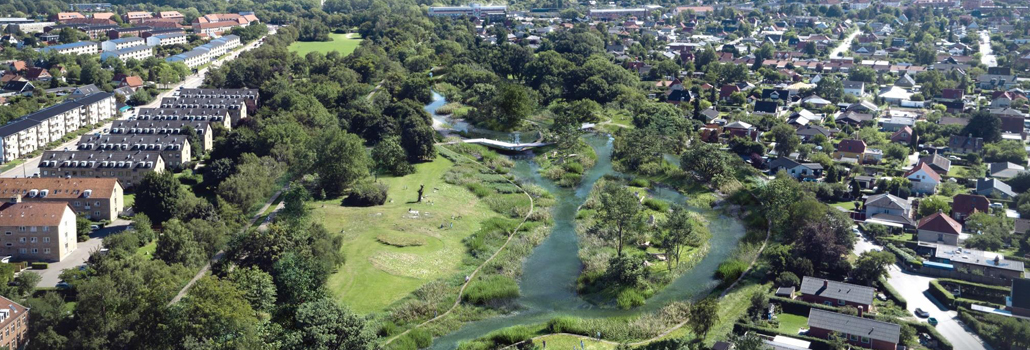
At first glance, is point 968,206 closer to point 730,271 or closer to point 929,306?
point 929,306

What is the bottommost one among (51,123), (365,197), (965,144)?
(365,197)

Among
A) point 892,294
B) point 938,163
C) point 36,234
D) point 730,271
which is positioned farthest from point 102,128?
point 938,163

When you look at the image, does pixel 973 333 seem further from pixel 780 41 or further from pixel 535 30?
pixel 535 30

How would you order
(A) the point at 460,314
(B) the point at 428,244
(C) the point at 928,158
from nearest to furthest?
1. (A) the point at 460,314
2. (B) the point at 428,244
3. (C) the point at 928,158

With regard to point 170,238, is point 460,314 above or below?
below

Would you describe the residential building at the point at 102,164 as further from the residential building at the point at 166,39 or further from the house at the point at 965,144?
the house at the point at 965,144

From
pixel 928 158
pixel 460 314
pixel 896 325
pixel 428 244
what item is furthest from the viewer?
pixel 928 158

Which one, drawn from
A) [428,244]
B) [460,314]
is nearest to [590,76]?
[428,244]
